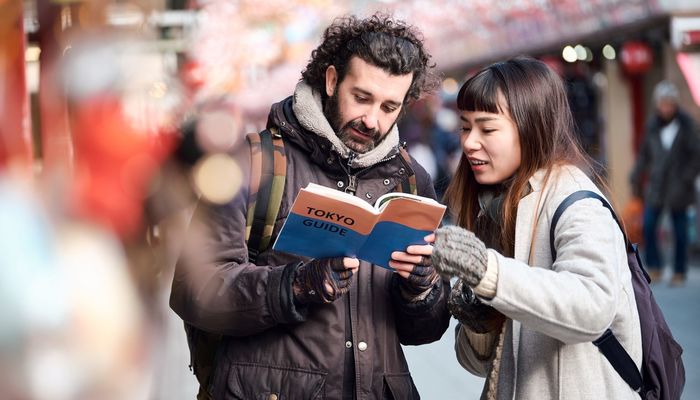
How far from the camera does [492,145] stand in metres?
2.90

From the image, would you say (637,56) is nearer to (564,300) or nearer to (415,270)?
(415,270)

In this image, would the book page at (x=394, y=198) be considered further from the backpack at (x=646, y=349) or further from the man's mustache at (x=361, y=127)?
the backpack at (x=646, y=349)

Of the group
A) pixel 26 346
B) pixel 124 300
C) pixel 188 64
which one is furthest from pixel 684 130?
pixel 188 64

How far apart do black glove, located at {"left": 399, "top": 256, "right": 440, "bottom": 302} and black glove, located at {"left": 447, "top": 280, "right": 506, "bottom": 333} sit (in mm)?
89

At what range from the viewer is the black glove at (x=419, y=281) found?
2.92 metres

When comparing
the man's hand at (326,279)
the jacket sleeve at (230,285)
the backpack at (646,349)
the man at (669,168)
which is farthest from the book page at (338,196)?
the man at (669,168)

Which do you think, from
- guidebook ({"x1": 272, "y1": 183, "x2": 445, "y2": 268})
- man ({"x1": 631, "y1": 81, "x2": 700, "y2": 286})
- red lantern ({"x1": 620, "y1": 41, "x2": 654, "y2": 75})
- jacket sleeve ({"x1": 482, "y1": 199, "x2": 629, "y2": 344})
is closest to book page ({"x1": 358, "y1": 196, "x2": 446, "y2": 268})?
guidebook ({"x1": 272, "y1": 183, "x2": 445, "y2": 268})

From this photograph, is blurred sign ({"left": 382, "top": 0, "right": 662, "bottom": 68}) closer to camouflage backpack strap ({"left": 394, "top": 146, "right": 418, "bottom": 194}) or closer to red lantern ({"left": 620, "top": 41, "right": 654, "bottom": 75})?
red lantern ({"left": 620, "top": 41, "right": 654, "bottom": 75})

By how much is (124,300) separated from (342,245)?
121 inches

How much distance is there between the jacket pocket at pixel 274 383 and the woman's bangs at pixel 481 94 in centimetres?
85

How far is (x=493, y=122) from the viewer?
289cm

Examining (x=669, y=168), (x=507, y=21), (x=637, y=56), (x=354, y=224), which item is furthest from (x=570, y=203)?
(x=507, y=21)

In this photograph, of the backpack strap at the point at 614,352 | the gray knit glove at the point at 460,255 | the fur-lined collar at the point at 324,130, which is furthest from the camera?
the fur-lined collar at the point at 324,130

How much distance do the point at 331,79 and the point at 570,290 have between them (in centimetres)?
105
